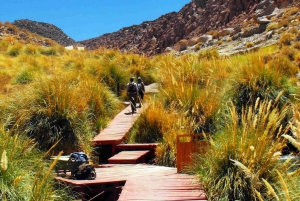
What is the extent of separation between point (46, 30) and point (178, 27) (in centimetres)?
3280

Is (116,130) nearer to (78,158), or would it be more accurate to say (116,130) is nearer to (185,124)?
(185,124)

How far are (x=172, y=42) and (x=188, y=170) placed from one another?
2880 inches

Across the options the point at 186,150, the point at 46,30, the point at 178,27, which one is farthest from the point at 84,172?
the point at 178,27

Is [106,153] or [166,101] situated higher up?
[166,101]

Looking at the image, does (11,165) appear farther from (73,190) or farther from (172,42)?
(172,42)

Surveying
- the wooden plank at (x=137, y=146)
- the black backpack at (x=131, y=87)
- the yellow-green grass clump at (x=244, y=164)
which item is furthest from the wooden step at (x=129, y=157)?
the black backpack at (x=131, y=87)

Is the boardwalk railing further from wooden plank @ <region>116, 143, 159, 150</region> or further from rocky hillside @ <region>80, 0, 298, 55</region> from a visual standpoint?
rocky hillside @ <region>80, 0, 298, 55</region>

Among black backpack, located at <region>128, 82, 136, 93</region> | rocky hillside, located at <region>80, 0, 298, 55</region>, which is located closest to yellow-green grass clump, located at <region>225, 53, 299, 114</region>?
black backpack, located at <region>128, 82, 136, 93</region>

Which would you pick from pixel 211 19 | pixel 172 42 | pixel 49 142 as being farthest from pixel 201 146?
pixel 172 42

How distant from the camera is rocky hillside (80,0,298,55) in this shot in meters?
65.2

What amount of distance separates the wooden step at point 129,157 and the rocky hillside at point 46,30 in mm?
43537

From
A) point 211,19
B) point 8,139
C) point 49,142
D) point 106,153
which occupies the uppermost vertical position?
point 211,19

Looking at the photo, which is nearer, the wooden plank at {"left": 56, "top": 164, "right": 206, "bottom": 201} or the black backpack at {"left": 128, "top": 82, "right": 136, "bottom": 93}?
the wooden plank at {"left": 56, "top": 164, "right": 206, "bottom": 201}

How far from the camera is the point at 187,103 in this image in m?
8.77
